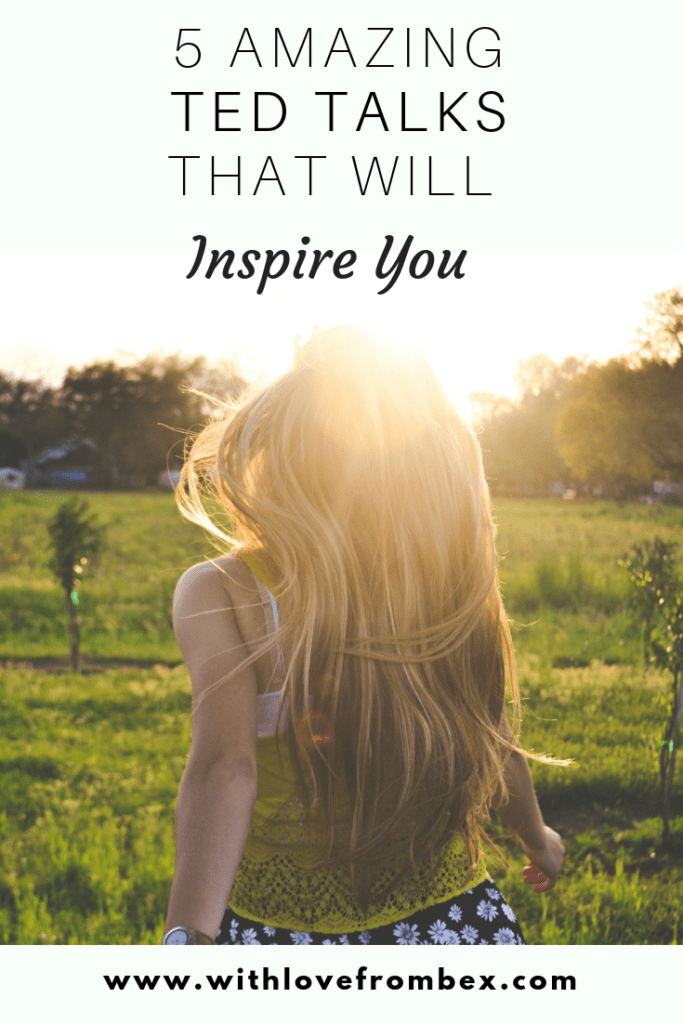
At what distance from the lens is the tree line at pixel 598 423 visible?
5.30m

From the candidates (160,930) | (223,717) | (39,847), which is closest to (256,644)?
(223,717)

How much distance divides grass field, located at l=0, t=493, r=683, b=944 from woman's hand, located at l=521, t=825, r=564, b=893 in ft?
2.60

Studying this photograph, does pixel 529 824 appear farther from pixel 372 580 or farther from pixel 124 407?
pixel 124 407

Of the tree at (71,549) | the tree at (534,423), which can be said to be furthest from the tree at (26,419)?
the tree at (534,423)

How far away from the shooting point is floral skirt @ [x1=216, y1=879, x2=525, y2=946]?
1.30 m

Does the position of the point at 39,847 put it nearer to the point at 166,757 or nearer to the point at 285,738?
the point at 166,757

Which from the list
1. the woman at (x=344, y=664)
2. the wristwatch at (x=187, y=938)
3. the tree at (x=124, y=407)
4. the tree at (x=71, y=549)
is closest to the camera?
the wristwatch at (x=187, y=938)

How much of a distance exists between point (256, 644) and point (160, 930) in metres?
2.46

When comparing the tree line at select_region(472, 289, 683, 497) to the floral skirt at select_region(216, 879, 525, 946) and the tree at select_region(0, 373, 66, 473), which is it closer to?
the floral skirt at select_region(216, 879, 525, 946)

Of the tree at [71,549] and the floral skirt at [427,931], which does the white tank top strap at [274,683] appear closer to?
the floral skirt at [427,931]

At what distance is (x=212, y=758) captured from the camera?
118 cm

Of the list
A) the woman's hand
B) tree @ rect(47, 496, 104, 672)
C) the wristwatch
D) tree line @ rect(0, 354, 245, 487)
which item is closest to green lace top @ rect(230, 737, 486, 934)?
the wristwatch

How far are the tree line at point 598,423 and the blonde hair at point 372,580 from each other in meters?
3.60

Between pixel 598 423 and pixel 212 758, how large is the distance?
19.1 feet
